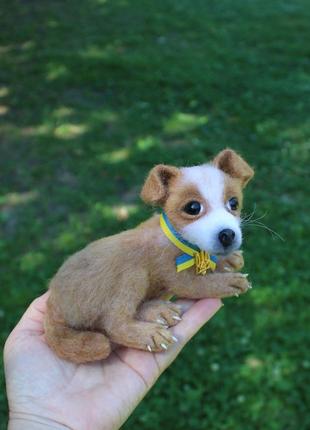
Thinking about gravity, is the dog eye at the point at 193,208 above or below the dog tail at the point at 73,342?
above

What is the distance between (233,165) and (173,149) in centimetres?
367

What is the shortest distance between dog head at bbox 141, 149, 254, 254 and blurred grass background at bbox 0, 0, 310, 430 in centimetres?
191

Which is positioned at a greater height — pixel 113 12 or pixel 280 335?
pixel 113 12

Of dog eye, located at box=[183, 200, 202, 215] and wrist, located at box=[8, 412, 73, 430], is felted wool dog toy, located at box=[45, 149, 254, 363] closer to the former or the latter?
dog eye, located at box=[183, 200, 202, 215]

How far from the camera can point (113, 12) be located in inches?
428

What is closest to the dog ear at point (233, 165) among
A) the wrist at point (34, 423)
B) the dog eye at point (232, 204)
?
the dog eye at point (232, 204)

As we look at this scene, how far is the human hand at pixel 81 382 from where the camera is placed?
2.32 m

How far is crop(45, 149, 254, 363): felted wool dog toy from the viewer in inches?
89.9

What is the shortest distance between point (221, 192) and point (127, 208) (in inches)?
119

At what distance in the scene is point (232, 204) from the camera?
7.52 ft

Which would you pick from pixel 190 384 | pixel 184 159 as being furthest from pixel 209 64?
pixel 190 384

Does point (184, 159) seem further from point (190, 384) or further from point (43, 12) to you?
point (43, 12)

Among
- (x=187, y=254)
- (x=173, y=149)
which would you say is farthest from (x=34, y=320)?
(x=173, y=149)

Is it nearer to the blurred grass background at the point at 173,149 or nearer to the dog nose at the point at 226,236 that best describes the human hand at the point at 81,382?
the dog nose at the point at 226,236
